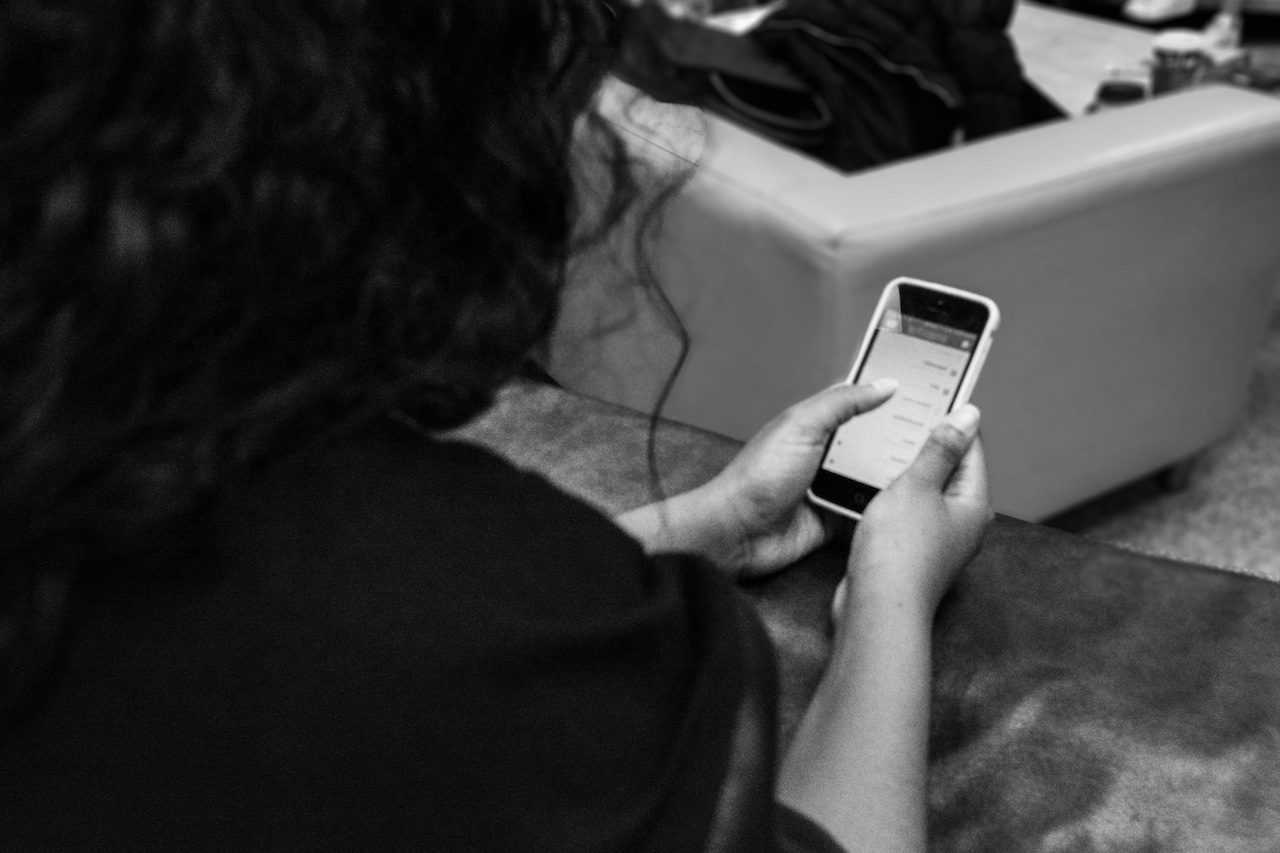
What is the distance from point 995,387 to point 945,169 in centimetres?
26

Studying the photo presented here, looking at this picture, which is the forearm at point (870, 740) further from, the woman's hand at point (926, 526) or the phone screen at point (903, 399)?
the phone screen at point (903, 399)

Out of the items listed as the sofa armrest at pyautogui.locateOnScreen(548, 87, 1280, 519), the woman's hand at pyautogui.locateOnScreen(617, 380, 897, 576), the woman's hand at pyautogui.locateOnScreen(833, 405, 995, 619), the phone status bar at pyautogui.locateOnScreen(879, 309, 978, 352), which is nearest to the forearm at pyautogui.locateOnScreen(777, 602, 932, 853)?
the woman's hand at pyautogui.locateOnScreen(833, 405, 995, 619)

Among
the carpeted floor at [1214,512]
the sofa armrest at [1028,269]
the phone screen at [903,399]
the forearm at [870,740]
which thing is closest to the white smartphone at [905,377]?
the phone screen at [903,399]

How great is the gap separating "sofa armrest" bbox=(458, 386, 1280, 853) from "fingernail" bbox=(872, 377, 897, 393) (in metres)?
0.11

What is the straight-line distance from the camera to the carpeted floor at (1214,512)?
1835 mm

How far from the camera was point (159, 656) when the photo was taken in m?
0.41

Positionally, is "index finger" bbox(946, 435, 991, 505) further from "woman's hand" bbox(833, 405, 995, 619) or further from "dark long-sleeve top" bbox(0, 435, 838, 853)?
"dark long-sleeve top" bbox(0, 435, 838, 853)

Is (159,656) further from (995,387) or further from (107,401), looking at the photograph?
(995,387)

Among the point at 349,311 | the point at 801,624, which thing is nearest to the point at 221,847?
the point at 349,311

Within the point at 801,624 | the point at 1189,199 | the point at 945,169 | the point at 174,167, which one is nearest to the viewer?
the point at 174,167

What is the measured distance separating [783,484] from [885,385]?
0.10 meters

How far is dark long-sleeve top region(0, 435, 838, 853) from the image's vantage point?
41 cm

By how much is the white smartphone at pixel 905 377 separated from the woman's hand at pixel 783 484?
0.02 meters

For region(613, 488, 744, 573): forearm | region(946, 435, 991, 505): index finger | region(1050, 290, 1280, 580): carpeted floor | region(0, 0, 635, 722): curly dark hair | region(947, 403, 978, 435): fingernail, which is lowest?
region(1050, 290, 1280, 580): carpeted floor
